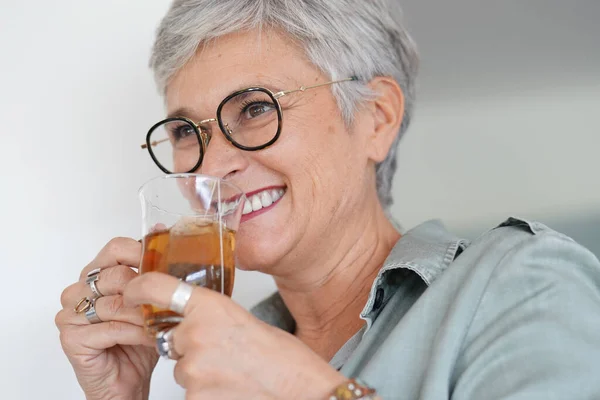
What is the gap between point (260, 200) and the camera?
1.39m

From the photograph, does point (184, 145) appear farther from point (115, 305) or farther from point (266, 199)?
point (115, 305)

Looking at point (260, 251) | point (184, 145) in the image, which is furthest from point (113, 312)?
point (184, 145)

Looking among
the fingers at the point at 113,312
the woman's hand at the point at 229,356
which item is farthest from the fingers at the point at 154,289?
the fingers at the point at 113,312

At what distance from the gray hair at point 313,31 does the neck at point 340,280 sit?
26cm

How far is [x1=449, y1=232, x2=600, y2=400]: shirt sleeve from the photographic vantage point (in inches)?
40.0

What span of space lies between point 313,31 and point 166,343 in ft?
2.41

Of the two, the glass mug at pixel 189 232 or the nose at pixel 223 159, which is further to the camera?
the nose at pixel 223 159

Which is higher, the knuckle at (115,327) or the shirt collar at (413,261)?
the shirt collar at (413,261)

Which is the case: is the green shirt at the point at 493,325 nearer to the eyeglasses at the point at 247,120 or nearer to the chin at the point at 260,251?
the chin at the point at 260,251

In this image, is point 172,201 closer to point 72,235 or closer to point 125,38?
point 72,235

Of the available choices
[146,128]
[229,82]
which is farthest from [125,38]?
[229,82]

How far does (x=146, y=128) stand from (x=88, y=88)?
0.20 meters

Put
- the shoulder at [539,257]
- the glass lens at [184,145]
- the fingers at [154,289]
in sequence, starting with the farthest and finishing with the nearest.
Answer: the glass lens at [184,145]
the shoulder at [539,257]
the fingers at [154,289]

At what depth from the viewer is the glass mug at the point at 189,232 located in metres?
1.02
